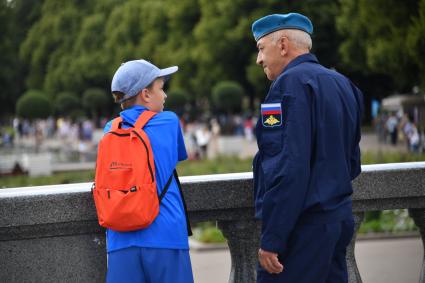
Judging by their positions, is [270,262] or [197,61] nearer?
[270,262]

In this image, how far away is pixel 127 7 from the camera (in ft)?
219

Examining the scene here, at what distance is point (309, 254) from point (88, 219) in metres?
1.27

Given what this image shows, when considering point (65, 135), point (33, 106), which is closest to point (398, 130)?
point (33, 106)

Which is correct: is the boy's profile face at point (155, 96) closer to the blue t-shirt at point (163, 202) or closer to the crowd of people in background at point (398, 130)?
the blue t-shirt at point (163, 202)

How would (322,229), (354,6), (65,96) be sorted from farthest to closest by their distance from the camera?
(65,96) < (354,6) < (322,229)

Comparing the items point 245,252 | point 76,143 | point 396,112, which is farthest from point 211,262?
point 76,143

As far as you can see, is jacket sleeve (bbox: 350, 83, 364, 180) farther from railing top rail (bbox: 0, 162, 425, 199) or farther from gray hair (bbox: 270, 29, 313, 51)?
railing top rail (bbox: 0, 162, 425, 199)

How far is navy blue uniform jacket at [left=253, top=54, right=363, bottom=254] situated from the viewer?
3.15m

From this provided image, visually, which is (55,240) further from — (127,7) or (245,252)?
(127,7)

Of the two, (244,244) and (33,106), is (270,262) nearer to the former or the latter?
(244,244)

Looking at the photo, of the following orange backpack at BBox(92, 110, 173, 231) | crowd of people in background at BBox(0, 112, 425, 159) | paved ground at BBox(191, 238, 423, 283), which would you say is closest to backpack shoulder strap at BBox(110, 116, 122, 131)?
orange backpack at BBox(92, 110, 173, 231)

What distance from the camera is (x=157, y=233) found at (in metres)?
3.44

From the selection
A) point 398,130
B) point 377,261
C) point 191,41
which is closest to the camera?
point 377,261

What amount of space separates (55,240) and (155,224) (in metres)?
0.83
